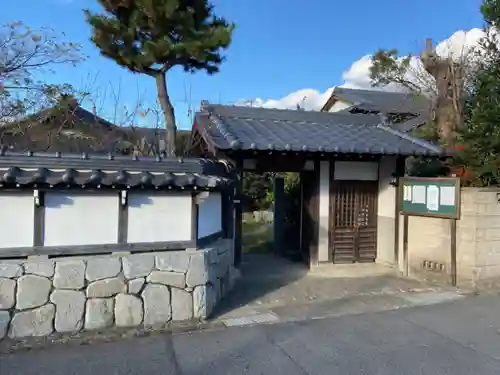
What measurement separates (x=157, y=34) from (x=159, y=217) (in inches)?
276

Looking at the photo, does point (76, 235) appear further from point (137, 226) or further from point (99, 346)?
point (99, 346)

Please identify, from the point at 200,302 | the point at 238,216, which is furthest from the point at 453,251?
the point at 200,302

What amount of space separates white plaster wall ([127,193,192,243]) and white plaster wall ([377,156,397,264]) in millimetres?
5547

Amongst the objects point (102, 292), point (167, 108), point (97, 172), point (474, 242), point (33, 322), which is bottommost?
point (33, 322)

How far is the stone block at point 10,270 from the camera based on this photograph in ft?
15.8

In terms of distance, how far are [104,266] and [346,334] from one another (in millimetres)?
3160

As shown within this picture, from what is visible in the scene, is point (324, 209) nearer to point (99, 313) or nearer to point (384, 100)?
point (99, 313)

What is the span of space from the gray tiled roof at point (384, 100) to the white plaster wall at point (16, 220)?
1405 cm

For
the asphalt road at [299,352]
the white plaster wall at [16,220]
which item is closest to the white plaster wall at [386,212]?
the asphalt road at [299,352]

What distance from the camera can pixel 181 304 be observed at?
5.56 metres

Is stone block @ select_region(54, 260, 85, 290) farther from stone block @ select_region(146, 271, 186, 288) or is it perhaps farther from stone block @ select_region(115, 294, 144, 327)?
stone block @ select_region(146, 271, 186, 288)

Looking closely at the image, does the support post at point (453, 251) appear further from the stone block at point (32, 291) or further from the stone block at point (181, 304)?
the stone block at point (32, 291)

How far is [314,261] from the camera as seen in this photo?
30.9 feet

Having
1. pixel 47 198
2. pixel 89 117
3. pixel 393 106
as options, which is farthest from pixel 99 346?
pixel 393 106
